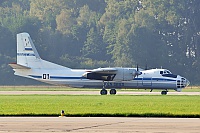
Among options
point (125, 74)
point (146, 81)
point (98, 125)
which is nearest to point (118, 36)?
point (146, 81)

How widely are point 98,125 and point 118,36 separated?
80.1 m

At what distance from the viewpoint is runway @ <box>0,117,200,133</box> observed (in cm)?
2281

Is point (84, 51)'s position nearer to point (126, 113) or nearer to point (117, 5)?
point (117, 5)

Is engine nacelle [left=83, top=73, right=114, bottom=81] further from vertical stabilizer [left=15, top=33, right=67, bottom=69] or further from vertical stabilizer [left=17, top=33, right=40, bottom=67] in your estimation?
vertical stabilizer [left=17, top=33, right=40, bottom=67]

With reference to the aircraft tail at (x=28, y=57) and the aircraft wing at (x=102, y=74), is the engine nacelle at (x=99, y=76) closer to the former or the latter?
the aircraft wing at (x=102, y=74)

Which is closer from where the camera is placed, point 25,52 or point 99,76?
point 99,76

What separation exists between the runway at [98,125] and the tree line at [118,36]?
208 ft

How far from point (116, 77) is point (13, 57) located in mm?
40183

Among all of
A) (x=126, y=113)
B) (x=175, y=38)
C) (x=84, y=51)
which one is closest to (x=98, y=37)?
(x=84, y=51)

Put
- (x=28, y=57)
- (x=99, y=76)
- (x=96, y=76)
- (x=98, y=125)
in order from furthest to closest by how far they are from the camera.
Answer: (x=28, y=57) < (x=99, y=76) < (x=96, y=76) < (x=98, y=125)

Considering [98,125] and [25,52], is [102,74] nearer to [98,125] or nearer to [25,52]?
[25,52]

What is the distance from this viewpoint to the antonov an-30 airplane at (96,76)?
198ft

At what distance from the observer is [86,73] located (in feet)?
198

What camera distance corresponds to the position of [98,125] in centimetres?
2461
